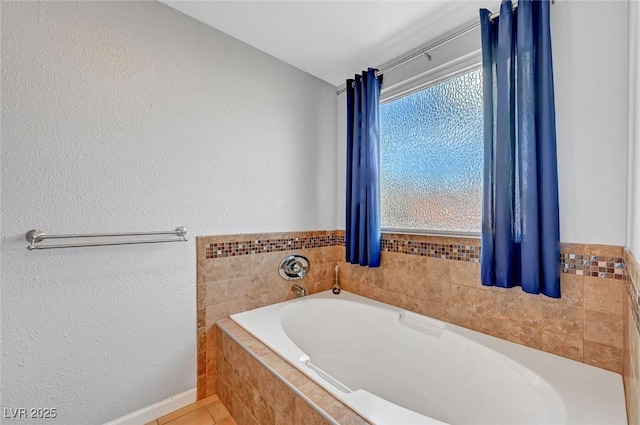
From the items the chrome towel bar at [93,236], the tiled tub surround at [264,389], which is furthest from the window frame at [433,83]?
the chrome towel bar at [93,236]

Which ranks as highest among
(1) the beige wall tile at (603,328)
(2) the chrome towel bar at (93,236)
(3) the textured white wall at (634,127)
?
(3) the textured white wall at (634,127)

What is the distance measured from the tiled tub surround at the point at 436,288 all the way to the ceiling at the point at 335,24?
1297 mm

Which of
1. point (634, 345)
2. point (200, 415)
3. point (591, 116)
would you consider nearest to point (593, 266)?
point (634, 345)

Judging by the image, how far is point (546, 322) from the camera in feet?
4.35

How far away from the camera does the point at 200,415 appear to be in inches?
60.7

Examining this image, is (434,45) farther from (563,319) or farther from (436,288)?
(563,319)

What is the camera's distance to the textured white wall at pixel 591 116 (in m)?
1.15

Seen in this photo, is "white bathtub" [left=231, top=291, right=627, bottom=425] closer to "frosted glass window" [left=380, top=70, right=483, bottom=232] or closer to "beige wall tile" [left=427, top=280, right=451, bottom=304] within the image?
"beige wall tile" [left=427, top=280, right=451, bottom=304]

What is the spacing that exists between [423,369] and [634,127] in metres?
1.42

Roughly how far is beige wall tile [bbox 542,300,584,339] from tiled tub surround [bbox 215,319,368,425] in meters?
1.05

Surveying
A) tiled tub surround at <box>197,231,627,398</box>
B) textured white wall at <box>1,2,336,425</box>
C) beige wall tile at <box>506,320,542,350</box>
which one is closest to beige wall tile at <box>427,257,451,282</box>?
tiled tub surround at <box>197,231,627,398</box>

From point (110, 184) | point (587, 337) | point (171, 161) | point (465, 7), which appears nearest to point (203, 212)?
point (171, 161)

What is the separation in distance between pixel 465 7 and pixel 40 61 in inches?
82.3

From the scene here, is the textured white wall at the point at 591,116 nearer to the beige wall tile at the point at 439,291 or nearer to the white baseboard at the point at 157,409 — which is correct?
the beige wall tile at the point at 439,291
